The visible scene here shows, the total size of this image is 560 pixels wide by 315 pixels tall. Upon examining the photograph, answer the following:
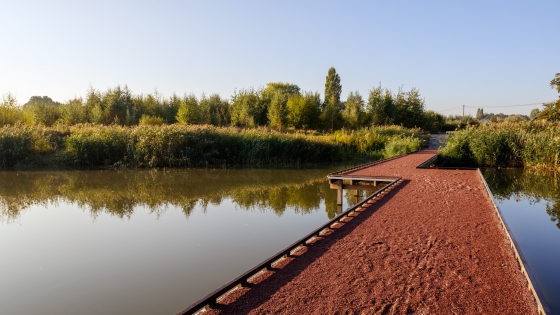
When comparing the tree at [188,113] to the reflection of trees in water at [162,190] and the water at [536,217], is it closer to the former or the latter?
the reflection of trees in water at [162,190]

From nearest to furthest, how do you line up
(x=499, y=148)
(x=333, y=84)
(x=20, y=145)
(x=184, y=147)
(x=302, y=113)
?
(x=499, y=148), (x=20, y=145), (x=184, y=147), (x=302, y=113), (x=333, y=84)

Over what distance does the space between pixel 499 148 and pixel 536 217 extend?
9388 millimetres

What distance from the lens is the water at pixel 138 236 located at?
14.4 feet

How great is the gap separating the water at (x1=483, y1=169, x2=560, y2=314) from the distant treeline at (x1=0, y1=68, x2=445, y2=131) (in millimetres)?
15345

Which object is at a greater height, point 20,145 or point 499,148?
point 20,145

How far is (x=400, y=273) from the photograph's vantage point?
12.4 ft

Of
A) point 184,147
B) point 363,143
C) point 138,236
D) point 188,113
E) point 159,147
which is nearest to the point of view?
point 138,236

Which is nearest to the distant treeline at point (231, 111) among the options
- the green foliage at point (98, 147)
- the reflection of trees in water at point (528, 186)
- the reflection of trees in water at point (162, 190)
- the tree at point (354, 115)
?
the tree at point (354, 115)

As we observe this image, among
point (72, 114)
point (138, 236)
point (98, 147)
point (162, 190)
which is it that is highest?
point (72, 114)

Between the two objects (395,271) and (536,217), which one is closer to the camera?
(395,271)

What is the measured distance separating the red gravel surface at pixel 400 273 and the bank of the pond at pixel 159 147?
13.4 meters

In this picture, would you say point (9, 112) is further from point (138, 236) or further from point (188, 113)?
point (138, 236)

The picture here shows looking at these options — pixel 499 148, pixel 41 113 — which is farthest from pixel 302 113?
pixel 41 113

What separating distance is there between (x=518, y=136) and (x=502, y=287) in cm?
1537
